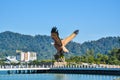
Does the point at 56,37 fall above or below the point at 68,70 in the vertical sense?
above

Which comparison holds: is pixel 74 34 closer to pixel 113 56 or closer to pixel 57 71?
pixel 57 71

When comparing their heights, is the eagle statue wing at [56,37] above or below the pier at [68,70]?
above

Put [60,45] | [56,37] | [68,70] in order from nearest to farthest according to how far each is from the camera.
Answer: [68,70], [56,37], [60,45]

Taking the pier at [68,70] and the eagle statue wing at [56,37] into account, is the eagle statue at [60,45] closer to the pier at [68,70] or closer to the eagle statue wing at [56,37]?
the eagle statue wing at [56,37]

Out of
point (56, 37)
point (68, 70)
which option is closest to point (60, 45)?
point (56, 37)

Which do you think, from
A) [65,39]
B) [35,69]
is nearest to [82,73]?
[35,69]

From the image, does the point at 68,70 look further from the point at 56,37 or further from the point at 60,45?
the point at 60,45

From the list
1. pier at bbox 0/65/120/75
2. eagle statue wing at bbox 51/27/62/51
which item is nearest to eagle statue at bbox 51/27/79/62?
eagle statue wing at bbox 51/27/62/51

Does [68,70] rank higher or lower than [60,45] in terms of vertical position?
lower

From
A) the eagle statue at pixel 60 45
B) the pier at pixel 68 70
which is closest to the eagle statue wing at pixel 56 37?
the eagle statue at pixel 60 45

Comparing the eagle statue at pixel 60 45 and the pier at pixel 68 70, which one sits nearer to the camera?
the pier at pixel 68 70

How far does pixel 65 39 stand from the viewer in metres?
94.8

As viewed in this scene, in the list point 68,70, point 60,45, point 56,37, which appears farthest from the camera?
point 60,45

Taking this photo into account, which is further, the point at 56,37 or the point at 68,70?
the point at 56,37
